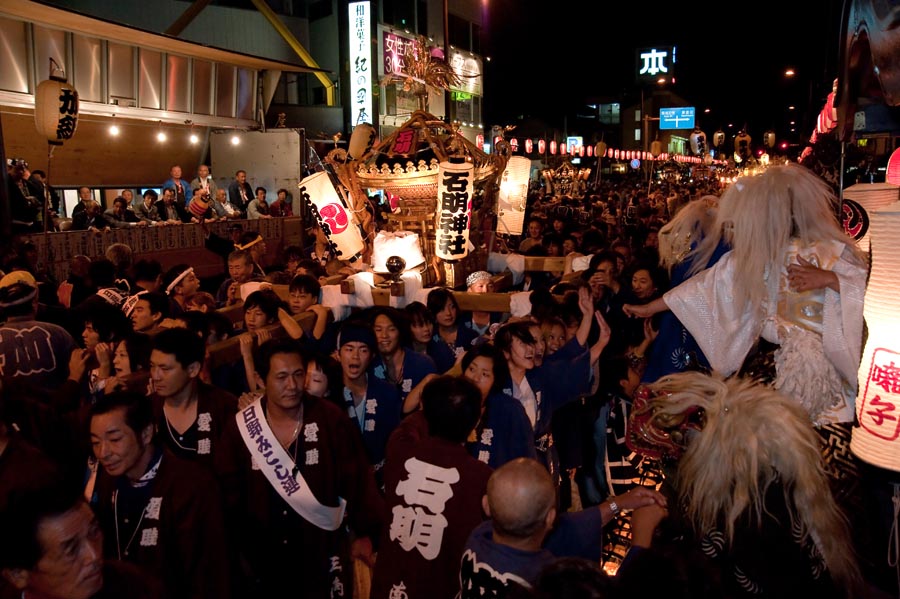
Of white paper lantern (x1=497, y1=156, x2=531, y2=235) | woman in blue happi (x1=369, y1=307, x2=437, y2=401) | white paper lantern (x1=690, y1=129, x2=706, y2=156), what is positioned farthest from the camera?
white paper lantern (x1=690, y1=129, x2=706, y2=156)

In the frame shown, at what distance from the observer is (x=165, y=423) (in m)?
3.49

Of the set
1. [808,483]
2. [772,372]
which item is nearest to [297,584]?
[808,483]

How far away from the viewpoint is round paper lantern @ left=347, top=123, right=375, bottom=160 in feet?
28.3

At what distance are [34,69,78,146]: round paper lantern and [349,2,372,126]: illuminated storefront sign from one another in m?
14.2

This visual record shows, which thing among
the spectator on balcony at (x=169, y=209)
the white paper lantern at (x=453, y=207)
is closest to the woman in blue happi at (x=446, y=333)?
the white paper lantern at (x=453, y=207)

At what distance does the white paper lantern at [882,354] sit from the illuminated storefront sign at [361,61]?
21.8m

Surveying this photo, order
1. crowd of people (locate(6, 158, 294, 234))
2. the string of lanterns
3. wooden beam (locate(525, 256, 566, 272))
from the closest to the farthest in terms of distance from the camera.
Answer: wooden beam (locate(525, 256, 566, 272))
crowd of people (locate(6, 158, 294, 234))
the string of lanterns

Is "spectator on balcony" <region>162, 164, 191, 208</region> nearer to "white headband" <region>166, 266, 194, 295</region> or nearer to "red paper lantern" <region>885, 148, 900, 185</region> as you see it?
"white headband" <region>166, 266, 194, 295</region>

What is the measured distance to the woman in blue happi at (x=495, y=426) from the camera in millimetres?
3531

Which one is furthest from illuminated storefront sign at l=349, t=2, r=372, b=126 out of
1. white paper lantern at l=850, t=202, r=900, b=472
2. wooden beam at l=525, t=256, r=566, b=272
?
white paper lantern at l=850, t=202, r=900, b=472

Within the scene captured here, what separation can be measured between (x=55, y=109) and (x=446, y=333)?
752cm

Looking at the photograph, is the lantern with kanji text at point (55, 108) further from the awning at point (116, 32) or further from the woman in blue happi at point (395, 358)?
the woman in blue happi at point (395, 358)

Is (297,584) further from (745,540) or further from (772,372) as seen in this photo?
(772,372)

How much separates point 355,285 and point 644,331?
3.03 metres
